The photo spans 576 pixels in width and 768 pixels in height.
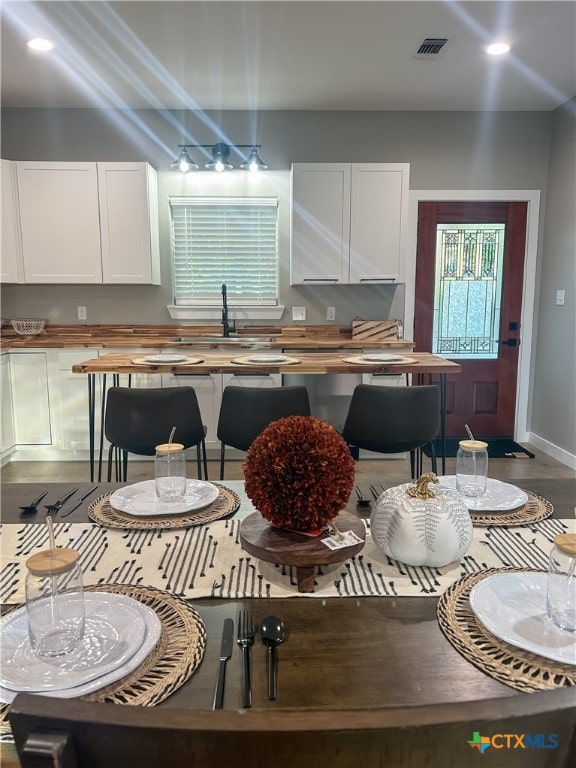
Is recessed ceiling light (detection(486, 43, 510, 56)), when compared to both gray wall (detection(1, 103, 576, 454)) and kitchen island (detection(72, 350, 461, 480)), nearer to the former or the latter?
gray wall (detection(1, 103, 576, 454))

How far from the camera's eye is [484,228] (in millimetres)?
4652

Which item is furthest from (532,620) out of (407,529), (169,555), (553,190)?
(553,190)

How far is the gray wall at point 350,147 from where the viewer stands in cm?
444

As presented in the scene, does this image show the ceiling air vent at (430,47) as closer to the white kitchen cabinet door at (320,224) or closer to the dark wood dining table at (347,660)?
the white kitchen cabinet door at (320,224)

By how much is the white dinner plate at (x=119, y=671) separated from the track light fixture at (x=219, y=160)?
13.0 ft

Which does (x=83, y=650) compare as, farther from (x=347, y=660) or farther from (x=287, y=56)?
(x=287, y=56)

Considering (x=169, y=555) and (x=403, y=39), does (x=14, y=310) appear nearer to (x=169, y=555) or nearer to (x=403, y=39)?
(x=403, y=39)

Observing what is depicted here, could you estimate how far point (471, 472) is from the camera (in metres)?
1.31

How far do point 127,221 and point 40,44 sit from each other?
128 cm

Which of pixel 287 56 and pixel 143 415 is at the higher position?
pixel 287 56

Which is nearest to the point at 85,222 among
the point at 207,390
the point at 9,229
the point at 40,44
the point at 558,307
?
Answer: the point at 9,229

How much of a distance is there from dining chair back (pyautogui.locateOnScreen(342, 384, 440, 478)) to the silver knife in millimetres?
1695

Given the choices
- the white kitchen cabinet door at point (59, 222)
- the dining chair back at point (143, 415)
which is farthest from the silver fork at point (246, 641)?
the white kitchen cabinet door at point (59, 222)

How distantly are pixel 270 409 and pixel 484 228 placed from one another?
331cm
